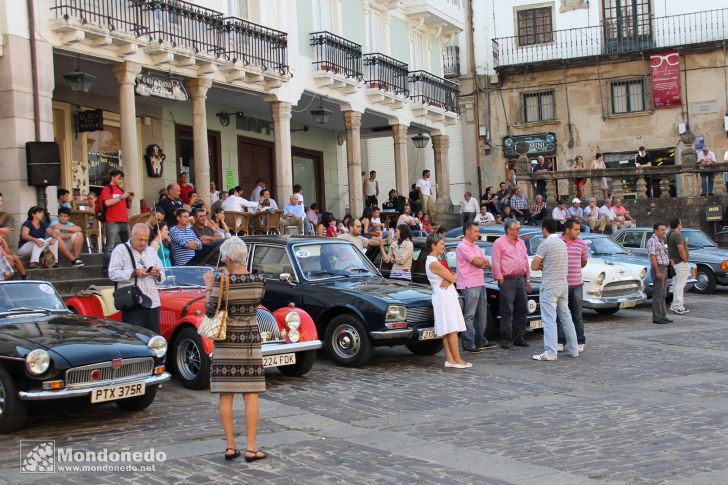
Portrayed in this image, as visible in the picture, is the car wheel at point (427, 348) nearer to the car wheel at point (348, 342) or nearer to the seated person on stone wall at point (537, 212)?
the car wheel at point (348, 342)

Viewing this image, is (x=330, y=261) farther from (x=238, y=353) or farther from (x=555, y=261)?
(x=238, y=353)

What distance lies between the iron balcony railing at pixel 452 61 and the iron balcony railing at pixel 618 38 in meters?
1.58

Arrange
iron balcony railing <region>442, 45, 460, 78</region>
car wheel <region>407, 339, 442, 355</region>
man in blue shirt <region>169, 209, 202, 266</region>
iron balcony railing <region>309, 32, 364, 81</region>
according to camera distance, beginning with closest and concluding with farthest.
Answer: car wheel <region>407, 339, 442, 355</region>
man in blue shirt <region>169, 209, 202, 266</region>
iron balcony railing <region>309, 32, 364, 81</region>
iron balcony railing <region>442, 45, 460, 78</region>

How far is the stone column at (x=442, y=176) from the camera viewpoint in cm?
3216

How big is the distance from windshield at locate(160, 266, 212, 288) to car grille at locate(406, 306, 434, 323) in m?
2.72

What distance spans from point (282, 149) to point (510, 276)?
470 inches

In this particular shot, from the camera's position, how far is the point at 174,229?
1457 cm

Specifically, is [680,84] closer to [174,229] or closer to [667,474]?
[174,229]

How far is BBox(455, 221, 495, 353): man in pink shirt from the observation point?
13242 millimetres

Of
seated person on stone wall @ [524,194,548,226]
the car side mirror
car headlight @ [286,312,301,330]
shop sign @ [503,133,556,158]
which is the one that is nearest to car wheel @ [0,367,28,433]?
car headlight @ [286,312,301,330]

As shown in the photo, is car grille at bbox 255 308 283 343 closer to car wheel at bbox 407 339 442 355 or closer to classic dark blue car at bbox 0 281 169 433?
classic dark blue car at bbox 0 281 169 433

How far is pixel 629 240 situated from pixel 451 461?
16182 mm

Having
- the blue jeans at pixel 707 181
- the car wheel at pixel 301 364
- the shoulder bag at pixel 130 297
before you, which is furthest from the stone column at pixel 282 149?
the blue jeans at pixel 707 181

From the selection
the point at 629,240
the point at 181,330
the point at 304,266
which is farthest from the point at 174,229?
the point at 629,240
